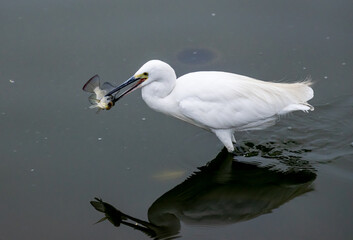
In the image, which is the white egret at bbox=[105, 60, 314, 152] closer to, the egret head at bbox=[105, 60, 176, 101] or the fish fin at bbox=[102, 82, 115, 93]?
the egret head at bbox=[105, 60, 176, 101]

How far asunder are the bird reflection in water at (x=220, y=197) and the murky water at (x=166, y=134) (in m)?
0.01

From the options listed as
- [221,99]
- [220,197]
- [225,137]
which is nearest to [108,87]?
[221,99]

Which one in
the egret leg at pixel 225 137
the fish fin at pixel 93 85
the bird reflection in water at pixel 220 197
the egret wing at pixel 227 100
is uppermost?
the fish fin at pixel 93 85

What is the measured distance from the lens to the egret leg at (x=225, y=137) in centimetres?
561

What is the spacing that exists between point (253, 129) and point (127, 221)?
1.70 metres

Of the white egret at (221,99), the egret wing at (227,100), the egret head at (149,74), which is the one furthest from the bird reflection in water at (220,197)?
the egret head at (149,74)

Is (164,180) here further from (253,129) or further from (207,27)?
(207,27)

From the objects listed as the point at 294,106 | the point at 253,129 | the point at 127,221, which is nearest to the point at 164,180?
the point at 127,221

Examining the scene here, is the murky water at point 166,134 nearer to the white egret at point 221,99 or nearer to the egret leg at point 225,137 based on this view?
the egret leg at point 225,137

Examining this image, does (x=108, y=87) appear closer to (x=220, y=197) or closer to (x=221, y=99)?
(x=221, y=99)

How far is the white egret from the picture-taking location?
537 cm

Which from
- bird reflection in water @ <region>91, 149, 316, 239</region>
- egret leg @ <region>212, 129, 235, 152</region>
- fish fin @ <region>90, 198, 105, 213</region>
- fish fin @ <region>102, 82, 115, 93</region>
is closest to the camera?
bird reflection in water @ <region>91, 149, 316, 239</region>

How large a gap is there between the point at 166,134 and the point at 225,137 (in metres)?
0.68

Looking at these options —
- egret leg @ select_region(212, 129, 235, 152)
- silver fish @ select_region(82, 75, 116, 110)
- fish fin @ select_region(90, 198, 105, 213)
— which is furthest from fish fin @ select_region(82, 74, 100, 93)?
egret leg @ select_region(212, 129, 235, 152)
